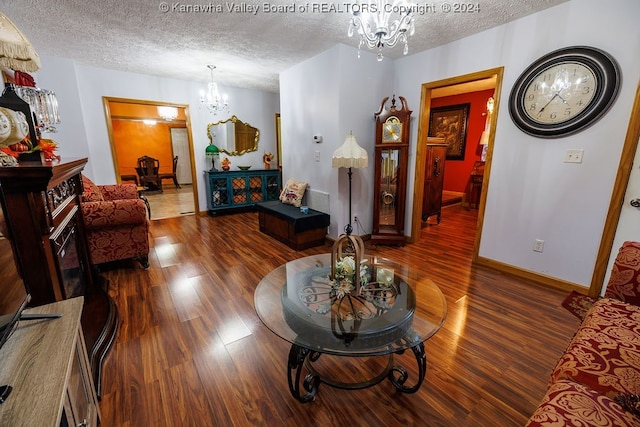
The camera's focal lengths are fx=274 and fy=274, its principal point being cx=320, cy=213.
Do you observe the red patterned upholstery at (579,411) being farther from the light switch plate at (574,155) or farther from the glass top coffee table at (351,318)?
the light switch plate at (574,155)

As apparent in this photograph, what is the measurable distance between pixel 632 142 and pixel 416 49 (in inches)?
89.2

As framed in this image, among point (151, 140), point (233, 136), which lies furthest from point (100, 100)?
point (151, 140)

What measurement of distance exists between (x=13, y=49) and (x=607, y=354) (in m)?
2.76

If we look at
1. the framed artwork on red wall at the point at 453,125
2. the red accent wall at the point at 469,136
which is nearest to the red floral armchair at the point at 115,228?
the framed artwork on red wall at the point at 453,125

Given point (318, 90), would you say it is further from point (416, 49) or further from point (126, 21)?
point (126, 21)

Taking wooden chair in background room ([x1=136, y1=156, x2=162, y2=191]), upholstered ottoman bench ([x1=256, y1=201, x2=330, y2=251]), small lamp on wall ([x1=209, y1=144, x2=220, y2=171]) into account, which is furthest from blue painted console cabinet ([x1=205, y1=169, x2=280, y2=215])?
wooden chair in background room ([x1=136, y1=156, x2=162, y2=191])

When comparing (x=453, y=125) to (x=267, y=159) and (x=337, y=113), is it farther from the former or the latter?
(x=267, y=159)

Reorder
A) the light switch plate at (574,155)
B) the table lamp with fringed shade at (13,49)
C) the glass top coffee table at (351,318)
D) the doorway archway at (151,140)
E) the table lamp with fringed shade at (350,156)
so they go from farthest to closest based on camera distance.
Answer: the doorway archway at (151,140) < the table lamp with fringed shade at (350,156) < the light switch plate at (574,155) < the glass top coffee table at (351,318) < the table lamp with fringed shade at (13,49)

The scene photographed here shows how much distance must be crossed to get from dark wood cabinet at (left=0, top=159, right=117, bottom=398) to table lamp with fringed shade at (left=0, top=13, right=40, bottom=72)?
17.2 inches

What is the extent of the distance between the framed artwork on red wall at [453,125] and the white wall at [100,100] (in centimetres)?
435

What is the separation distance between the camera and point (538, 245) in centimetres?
270

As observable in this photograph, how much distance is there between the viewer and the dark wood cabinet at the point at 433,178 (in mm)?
4500

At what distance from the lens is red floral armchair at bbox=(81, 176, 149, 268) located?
2.66 meters

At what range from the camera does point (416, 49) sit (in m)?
3.34
